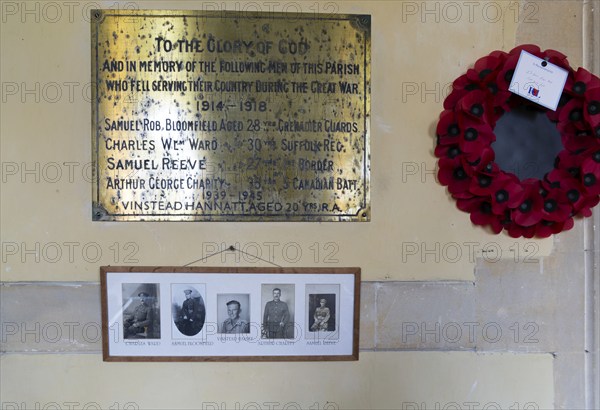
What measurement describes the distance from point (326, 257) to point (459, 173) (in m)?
0.47

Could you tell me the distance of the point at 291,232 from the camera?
1396mm

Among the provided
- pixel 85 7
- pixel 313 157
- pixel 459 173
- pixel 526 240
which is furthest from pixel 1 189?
pixel 526 240

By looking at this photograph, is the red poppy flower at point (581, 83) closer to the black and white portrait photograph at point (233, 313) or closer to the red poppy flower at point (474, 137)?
the red poppy flower at point (474, 137)

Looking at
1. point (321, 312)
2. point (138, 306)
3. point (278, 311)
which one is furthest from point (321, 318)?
point (138, 306)

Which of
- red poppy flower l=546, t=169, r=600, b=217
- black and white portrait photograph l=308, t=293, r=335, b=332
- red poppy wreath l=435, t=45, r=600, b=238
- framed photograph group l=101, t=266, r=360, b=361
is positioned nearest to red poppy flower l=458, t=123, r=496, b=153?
red poppy wreath l=435, t=45, r=600, b=238

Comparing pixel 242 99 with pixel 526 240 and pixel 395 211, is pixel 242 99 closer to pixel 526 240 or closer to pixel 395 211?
pixel 395 211

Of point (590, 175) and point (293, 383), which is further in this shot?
point (293, 383)

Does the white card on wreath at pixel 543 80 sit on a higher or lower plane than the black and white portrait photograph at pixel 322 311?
higher

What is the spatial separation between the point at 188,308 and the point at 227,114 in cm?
60

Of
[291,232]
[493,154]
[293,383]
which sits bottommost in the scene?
[293,383]

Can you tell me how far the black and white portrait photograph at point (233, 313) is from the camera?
1.39 meters

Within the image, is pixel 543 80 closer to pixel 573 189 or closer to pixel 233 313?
pixel 573 189

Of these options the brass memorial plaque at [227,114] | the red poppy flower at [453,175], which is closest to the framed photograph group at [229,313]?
the brass memorial plaque at [227,114]

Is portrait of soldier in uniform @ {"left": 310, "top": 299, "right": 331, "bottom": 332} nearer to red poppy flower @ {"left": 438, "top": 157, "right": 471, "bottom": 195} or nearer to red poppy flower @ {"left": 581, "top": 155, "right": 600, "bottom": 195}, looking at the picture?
red poppy flower @ {"left": 438, "top": 157, "right": 471, "bottom": 195}
